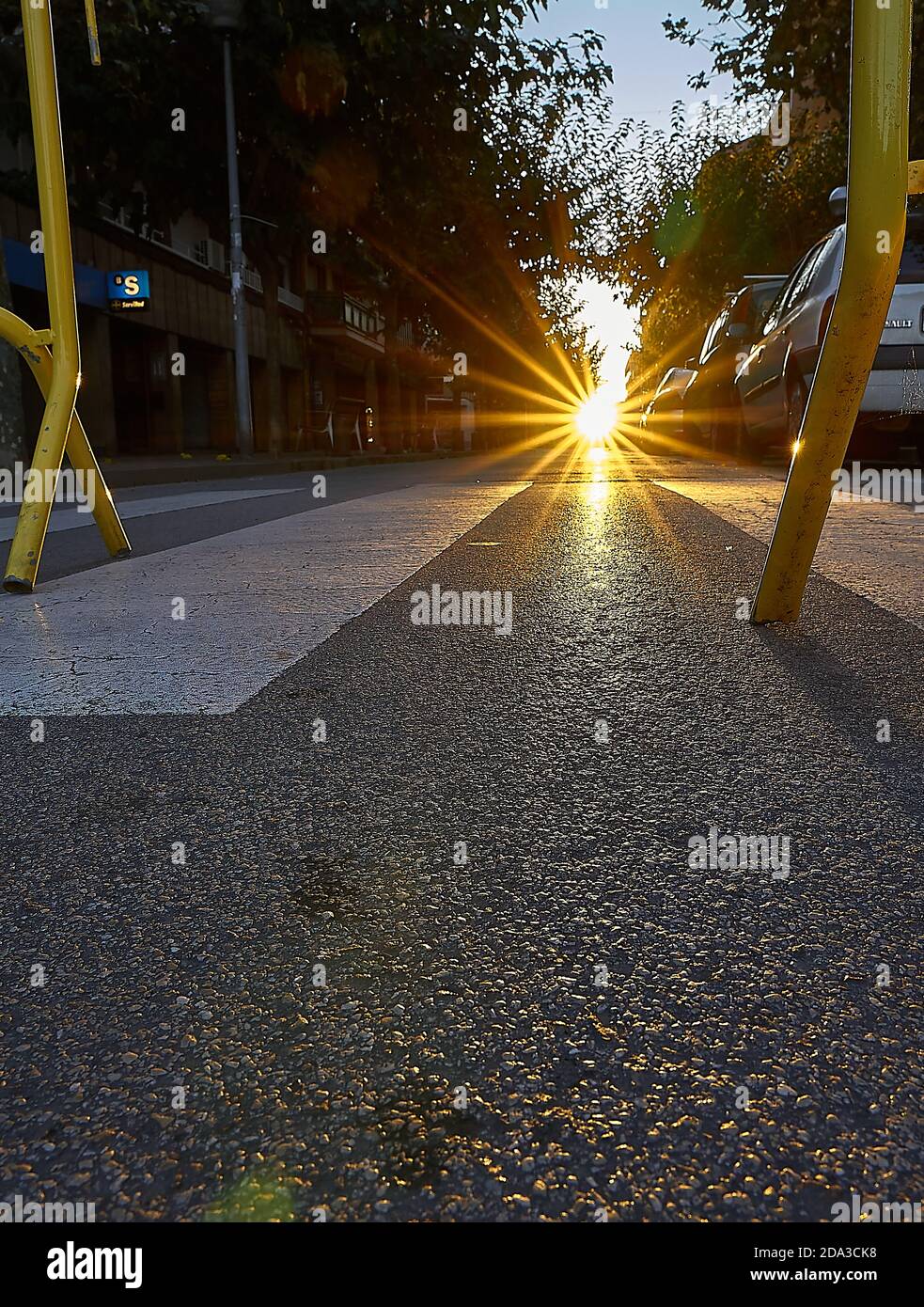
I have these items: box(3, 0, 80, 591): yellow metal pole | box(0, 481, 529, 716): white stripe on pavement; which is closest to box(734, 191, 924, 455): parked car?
box(0, 481, 529, 716): white stripe on pavement

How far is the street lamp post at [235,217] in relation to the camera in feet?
54.1

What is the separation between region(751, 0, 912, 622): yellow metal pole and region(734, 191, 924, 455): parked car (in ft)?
14.7

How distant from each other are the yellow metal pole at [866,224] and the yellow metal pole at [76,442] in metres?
2.40

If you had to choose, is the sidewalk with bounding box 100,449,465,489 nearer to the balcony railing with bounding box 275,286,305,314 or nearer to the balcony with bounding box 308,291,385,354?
the balcony railing with bounding box 275,286,305,314

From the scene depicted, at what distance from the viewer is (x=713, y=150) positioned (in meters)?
31.9

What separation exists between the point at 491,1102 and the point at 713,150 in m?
34.9

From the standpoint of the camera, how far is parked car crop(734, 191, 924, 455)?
25.0 feet

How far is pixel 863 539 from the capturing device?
4660 mm

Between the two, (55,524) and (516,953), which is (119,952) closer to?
(516,953)

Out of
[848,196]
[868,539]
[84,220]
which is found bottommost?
→ [868,539]

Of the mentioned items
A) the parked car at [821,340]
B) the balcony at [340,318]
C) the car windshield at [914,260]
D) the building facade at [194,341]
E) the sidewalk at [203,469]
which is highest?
the balcony at [340,318]

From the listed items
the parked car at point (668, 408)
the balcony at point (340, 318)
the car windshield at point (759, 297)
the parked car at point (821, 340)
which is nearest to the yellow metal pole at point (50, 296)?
the parked car at point (821, 340)

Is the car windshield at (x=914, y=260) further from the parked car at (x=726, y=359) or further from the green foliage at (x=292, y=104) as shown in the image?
the green foliage at (x=292, y=104)
